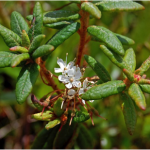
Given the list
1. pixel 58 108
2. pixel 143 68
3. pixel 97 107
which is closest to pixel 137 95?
pixel 143 68

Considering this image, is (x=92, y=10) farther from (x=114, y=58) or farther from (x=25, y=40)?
(x=25, y=40)

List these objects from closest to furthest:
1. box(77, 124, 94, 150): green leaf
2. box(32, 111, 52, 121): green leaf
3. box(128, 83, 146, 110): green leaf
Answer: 1. box(128, 83, 146, 110): green leaf
2. box(32, 111, 52, 121): green leaf
3. box(77, 124, 94, 150): green leaf

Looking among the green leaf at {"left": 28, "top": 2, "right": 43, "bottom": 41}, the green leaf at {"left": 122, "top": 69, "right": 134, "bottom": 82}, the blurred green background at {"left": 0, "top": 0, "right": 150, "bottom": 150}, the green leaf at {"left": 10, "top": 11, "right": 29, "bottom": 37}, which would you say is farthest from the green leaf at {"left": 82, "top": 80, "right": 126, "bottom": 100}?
the blurred green background at {"left": 0, "top": 0, "right": 150, "bottom": 150}

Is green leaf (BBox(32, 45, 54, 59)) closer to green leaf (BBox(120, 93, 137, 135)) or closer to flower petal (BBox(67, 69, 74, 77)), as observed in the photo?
flower petal (BBox(67, 69, 74, 77))

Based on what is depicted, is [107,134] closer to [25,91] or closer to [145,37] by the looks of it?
[145,37]

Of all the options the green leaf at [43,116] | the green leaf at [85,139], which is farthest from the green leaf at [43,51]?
the green leaf at [85,139]

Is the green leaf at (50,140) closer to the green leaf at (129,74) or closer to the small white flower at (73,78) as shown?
the small white flower at (73,78)

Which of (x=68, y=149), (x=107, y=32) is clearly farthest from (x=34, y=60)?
(x=68, y=149)
